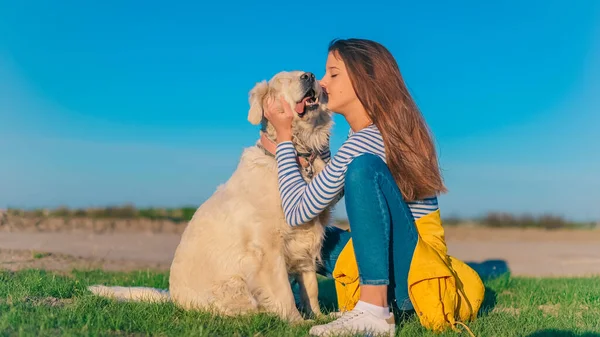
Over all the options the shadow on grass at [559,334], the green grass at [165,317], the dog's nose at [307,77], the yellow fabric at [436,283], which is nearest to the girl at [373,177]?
the yellow fabric at [436,283]

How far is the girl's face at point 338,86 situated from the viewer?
3.72 metres

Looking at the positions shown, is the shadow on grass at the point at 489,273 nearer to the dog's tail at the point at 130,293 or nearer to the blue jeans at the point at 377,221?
the blue jeans at the point at 377,221

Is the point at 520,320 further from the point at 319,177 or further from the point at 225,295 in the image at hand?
the point at 225,295

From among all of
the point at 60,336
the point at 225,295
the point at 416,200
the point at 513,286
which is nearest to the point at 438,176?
the point at 416,200

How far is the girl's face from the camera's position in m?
3.72

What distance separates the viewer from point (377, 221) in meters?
3.34

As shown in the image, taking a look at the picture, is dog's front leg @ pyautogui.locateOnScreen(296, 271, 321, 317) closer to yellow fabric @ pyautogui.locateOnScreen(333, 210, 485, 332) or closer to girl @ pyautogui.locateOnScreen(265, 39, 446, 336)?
yellow fabric @ pyautogui.locateOnScreen(333, 210, 485, 332)

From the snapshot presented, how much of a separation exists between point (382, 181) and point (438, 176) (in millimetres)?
505

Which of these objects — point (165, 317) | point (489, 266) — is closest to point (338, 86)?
point (165, 317)

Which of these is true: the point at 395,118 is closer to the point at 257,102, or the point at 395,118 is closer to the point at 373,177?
the point at 373,177

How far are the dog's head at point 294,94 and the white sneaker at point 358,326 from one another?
155 cm

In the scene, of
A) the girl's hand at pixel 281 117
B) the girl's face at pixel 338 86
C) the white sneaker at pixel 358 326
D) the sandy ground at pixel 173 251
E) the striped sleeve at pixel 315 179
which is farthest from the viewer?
the sandy ground at pixel 173 251

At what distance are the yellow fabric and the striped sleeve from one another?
22.0 inches

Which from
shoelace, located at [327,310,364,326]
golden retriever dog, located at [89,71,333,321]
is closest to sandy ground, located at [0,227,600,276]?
golden retriever dog, located at [89,71,333,321]
